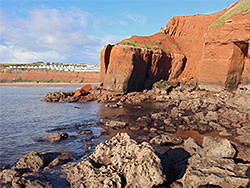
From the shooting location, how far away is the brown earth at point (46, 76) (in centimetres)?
9431

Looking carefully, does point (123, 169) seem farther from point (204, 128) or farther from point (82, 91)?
point (82, 91)

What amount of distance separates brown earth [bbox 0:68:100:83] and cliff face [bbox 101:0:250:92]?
58.1 m

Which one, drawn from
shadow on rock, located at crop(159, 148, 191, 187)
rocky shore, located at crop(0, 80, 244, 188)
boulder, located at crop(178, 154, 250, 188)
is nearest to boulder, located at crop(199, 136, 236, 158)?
rocky shore, located at crop(0, 80, 244, 188)

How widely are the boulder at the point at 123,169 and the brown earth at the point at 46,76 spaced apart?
93345mm

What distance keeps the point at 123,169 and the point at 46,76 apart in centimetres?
10316

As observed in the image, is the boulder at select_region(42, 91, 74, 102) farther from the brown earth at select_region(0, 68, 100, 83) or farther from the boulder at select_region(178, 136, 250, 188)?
the brown earth at select_region(0, 68, 100, 83)

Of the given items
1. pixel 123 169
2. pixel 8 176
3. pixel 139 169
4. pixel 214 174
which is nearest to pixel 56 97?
pixel 8 176

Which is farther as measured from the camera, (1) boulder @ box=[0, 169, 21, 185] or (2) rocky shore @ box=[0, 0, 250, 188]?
(1) boulder @ box=[0, 169, 21, 185]

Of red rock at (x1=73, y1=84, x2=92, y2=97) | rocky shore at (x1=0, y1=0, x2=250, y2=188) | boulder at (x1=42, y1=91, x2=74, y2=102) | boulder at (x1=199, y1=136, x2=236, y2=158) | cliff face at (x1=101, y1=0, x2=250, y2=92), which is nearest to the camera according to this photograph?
rocky shore at (x1=0, y1=0, x2=250, y2=188)

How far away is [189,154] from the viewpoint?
25.5 feet

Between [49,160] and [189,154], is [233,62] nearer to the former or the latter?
[189,154]

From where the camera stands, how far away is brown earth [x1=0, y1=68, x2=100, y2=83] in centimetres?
9431

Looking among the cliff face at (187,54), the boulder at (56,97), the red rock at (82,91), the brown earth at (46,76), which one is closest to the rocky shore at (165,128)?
the boulder at (56,97)

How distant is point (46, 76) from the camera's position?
322ft
